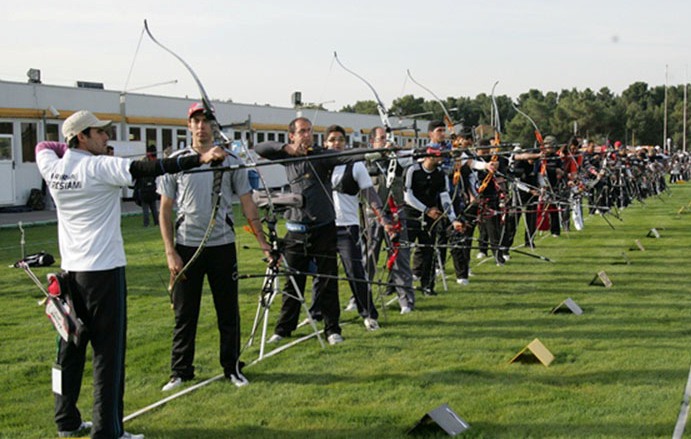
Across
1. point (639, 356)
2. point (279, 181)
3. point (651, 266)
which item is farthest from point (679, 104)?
point (639, 356)

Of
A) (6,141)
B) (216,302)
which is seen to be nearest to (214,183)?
(216,302)

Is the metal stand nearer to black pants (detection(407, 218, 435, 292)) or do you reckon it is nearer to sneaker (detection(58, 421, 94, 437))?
sneaker (detection(58, 421, 94, 437))

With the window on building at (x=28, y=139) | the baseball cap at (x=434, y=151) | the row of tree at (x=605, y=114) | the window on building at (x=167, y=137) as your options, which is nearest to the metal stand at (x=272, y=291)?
the baseball cap at (x=434, y=151)

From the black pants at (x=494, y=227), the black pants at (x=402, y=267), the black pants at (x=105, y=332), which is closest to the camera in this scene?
the black pants at (x=105, y=332)

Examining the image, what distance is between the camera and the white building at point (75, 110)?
22875mm

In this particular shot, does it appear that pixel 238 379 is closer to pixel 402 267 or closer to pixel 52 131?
pixel 402 267

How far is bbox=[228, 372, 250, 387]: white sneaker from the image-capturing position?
550 cm

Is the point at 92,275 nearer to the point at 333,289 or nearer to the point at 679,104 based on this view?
the point at 333,289

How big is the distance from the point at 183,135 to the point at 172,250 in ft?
82.2

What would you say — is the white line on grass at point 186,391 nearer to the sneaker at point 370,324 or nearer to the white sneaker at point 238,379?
the white sneaker at point 238,379

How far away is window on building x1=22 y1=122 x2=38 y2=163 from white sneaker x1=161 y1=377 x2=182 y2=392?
65.1 feet

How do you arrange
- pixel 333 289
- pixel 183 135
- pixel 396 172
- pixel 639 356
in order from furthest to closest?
pixel 183 135 < pixel 396 172 < pixel 333 289 < pixel 639 356

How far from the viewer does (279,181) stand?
107 ft

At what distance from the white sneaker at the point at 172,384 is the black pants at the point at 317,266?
132cm
